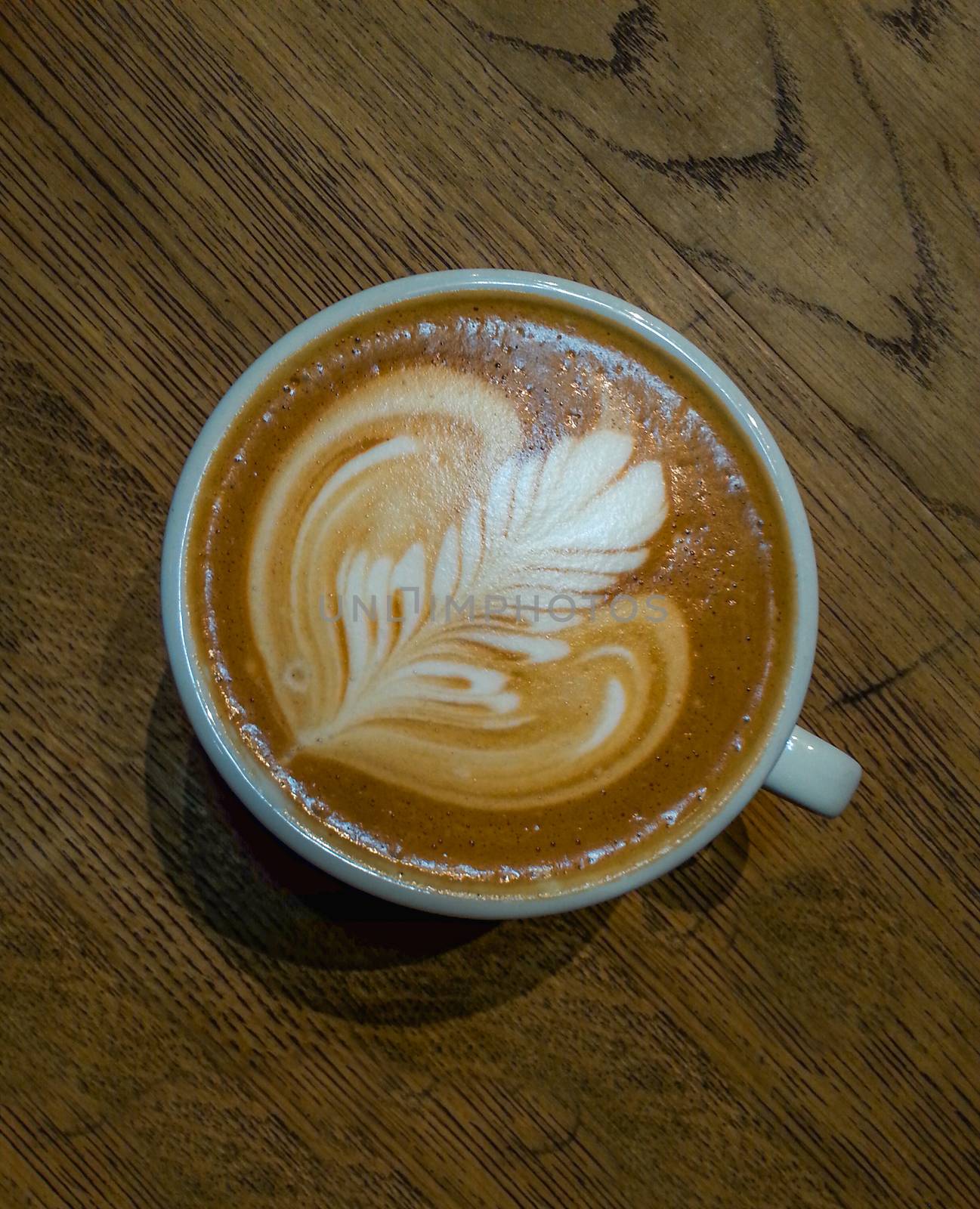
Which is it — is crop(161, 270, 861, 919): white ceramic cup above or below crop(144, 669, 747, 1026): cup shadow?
above

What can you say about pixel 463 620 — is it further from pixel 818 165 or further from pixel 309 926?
pixel 818 165

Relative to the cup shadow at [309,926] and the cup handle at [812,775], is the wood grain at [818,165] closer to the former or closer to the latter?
the cup handle at [812,775]

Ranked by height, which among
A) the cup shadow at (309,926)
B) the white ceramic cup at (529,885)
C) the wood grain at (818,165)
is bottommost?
the cup shadow at (309,926)

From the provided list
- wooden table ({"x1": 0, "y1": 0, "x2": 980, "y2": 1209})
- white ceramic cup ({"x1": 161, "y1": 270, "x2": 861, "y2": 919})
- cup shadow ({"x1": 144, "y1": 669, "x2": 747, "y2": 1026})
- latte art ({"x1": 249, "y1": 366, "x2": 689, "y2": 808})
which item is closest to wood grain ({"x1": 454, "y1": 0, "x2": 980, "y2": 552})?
wooden table ({"x1": 0, "y1": 0, "x2": 980, "y2": 1209})

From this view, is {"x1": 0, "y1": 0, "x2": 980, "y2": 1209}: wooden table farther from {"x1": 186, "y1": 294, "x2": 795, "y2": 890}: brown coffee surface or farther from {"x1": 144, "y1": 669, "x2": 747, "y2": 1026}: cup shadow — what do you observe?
{"x1": 186, "y1": 294, "x2": 795, "y2": 890}: brown coffee surface

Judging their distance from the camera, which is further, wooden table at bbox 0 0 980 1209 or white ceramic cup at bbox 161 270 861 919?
wooden table at bbox 0 0 980 1209

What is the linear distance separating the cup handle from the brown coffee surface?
0.13ft

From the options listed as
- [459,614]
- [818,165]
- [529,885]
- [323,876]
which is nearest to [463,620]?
[459,614]

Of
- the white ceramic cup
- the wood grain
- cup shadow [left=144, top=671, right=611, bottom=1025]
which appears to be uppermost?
the wood grain

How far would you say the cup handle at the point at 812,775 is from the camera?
0.79m

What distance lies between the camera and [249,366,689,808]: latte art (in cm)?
75

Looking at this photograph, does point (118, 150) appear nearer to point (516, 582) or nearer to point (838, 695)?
point (516, 582)

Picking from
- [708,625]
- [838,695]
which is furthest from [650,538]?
[838,695]

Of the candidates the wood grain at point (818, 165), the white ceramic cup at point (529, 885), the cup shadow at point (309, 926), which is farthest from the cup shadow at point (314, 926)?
the wood grain at point (818, 165)
